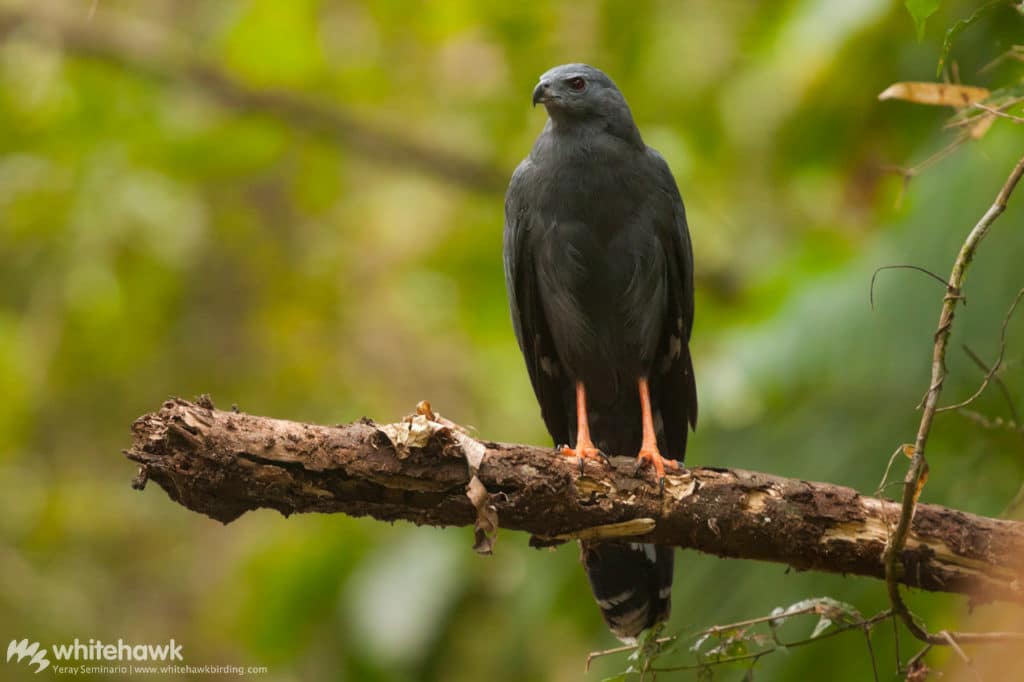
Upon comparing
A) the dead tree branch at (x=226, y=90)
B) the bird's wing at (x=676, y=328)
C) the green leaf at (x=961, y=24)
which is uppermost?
the dead tree branch at (x=226, y=90)

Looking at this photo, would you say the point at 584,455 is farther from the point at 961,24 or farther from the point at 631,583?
the point at 961,24

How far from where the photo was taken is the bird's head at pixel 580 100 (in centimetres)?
509

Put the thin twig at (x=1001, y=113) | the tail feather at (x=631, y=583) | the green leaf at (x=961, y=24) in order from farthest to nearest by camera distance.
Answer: the tail feather at (x=631, y=583), the thin twig at (x=1001, y=113), the green leaf at (x=961, y=24)

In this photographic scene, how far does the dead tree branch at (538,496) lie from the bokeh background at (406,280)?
1660mm

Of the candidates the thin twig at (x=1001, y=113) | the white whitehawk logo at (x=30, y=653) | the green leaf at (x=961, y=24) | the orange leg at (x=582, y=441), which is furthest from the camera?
the white whitehawk logo at (x=30, y=653)

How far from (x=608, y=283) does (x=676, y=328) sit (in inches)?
18.0

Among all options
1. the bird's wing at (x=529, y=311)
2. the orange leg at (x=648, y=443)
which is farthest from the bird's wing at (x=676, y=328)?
the bird's wing at (x=529, y=311)

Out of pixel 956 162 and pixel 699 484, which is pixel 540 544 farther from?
pixel 956 162

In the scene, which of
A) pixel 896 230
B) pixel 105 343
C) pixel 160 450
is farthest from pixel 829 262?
pixel 105 343

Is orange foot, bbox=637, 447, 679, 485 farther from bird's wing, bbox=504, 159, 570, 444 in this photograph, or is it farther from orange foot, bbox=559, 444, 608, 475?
bird's wing, bbox=504, 159, 570, 444

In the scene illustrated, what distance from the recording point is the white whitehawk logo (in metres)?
7.51

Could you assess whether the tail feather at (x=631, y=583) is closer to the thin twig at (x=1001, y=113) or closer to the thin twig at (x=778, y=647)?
the thin twig at (x=778, y=647)

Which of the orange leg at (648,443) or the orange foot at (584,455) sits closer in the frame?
the orange foot at (584,455)

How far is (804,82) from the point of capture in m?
7.20
